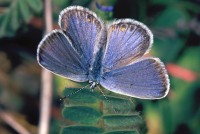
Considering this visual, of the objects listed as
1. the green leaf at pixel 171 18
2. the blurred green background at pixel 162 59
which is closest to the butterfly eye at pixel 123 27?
the blurred green background at pixel 162 59

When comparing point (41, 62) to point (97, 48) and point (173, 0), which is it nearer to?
point (97, 48)

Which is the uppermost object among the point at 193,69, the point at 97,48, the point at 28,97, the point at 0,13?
the point at 0,13

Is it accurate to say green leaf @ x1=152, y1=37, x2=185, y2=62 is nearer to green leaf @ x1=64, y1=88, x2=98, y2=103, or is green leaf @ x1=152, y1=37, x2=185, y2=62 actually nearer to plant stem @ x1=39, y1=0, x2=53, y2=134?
plant stem @ x1=39, y1=0, x2=53, y2=134

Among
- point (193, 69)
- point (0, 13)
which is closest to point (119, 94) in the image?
point (0, 13)

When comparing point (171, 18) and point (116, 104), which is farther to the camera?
point (171, 18)

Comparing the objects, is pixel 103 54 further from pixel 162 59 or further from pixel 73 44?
pixel 162 59

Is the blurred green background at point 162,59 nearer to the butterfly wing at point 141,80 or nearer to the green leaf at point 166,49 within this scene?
the green leaf at point 166,49

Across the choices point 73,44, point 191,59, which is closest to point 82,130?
point 73,44
